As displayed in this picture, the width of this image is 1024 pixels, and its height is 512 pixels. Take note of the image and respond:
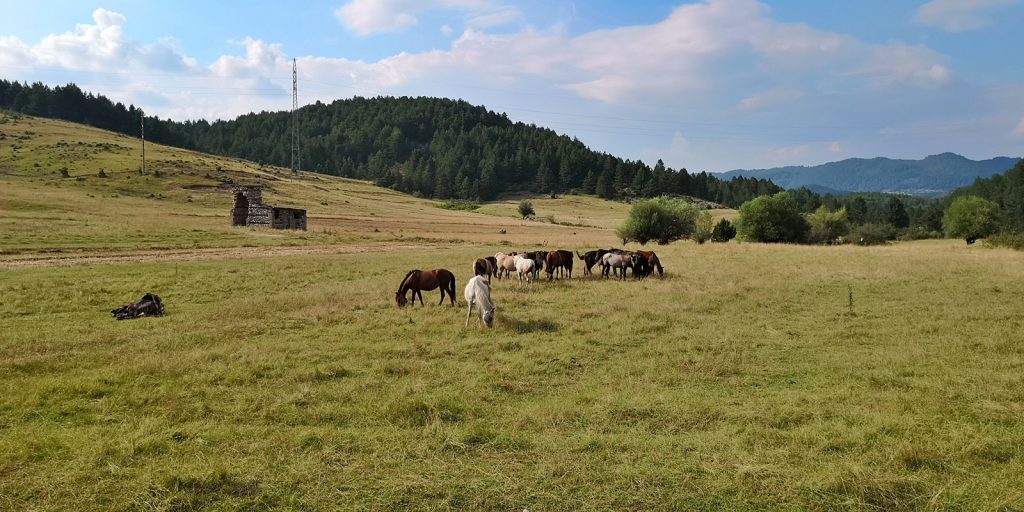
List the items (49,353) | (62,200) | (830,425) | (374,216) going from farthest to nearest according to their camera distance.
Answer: (374,216) → (62,200) → (49,353) → (830,425)

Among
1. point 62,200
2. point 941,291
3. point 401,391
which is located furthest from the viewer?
point 62,200

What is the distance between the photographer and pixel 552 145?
18900 centimetres

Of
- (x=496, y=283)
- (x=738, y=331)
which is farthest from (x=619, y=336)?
(x=496, y=283)

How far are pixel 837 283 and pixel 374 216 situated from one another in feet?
210

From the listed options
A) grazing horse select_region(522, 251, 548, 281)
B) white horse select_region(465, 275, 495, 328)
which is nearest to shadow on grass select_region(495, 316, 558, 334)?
white horse select_region(465, 275, 495, 328)

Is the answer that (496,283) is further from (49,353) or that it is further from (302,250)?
(302,250)

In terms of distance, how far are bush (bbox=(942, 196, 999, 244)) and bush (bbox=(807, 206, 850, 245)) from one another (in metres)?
11.4

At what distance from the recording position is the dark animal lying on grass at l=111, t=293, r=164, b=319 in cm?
1625

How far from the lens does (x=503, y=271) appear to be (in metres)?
23.9

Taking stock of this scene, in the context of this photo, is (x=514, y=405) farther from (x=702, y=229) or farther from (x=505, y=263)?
(x=702, y=229)

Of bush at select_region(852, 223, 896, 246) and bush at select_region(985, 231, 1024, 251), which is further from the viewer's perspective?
bush at select_region(852, 223, 896, 246)

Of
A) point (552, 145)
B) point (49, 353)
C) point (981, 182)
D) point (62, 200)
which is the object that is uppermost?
point (552, 145)

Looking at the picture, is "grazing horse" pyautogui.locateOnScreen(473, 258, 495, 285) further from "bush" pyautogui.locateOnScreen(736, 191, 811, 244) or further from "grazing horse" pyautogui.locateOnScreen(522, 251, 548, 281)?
"bush" pyautogui.locateOnScreen(736, 191, 811, 244)

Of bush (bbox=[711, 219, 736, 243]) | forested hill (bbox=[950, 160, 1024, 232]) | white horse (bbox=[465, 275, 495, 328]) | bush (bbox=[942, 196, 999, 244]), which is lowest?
white horse (bbox=[465, 275, 495, 328])
